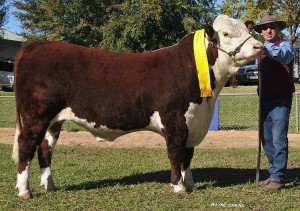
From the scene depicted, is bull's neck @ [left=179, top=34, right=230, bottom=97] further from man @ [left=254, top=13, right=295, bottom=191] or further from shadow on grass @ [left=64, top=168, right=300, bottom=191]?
shadow on grass @ [left=64, top=168, right=300, bottom=191]

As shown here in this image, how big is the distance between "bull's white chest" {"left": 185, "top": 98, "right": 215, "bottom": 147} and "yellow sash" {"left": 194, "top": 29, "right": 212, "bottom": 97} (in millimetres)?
176

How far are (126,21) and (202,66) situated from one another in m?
19.4

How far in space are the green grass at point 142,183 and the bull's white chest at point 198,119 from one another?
681 mm

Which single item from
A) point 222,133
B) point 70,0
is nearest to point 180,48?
point 222,133

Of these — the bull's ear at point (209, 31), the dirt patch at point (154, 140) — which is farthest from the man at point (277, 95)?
the dirt patch at point (154, 140)

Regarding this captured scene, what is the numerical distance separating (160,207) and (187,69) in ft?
5.54

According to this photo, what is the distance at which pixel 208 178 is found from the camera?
7.24 metres

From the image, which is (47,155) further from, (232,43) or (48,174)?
(232,43)

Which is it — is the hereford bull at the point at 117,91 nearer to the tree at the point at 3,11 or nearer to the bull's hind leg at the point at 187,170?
the bull's hind leg at the point at 187,170

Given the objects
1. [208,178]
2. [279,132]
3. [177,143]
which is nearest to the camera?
[177,143]

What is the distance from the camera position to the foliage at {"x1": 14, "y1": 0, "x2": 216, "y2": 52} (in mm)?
24109

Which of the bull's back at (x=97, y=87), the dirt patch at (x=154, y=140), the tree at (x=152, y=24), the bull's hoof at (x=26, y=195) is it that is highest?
A: the tree at (x=152, y=24)

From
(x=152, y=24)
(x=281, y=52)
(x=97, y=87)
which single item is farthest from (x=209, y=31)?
(x=152, y=24)

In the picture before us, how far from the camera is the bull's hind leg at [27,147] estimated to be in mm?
5906
